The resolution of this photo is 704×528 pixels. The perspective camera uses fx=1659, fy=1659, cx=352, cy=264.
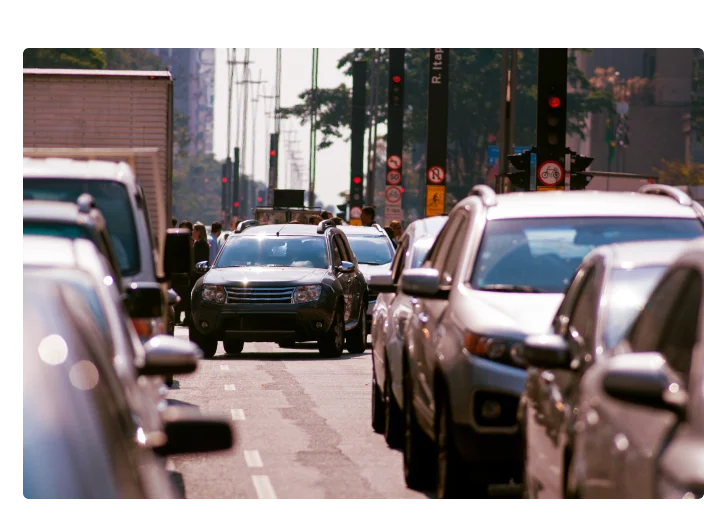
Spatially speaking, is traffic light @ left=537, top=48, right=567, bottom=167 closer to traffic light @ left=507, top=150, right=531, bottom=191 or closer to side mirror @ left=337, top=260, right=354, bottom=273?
traffic light @ left=507, top=150, right=531, bottom=191

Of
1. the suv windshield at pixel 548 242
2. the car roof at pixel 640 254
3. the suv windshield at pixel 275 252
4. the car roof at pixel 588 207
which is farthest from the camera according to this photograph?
the suv windshield at pixel 275 252

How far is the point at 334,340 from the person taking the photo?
20.7m

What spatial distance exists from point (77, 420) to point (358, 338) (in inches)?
703

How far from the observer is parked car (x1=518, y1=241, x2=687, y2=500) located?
6473mm

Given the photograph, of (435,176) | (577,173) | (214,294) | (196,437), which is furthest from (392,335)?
(435,176)

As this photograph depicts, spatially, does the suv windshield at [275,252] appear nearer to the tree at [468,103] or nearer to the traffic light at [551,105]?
the traffic light at [551,105]

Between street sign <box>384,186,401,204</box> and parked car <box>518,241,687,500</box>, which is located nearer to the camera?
parked car <box>518,241,687,500</box>

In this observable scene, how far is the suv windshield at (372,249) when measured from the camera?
86.7ft

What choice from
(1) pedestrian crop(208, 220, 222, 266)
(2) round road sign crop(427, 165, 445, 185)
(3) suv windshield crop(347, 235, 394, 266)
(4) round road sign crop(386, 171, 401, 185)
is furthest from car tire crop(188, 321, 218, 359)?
(4) round road sign crop(386, 171, 401, 185)

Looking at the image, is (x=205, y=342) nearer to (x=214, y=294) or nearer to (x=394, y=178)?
(x=214, y=294)

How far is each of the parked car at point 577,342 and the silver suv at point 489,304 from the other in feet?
4.06

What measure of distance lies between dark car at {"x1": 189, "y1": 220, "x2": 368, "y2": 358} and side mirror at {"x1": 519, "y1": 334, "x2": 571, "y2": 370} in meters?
13.8

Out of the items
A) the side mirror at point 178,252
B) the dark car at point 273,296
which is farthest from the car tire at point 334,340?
the side mirror at point 178,252

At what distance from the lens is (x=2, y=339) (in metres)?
4.87
